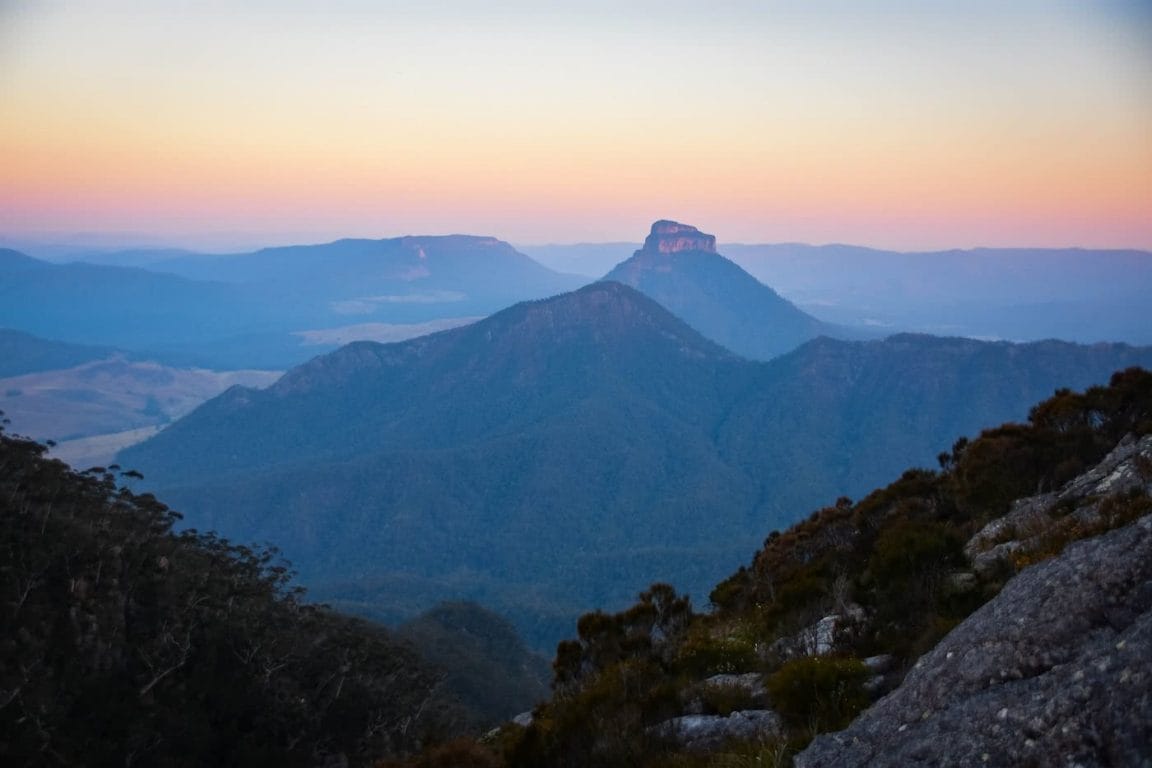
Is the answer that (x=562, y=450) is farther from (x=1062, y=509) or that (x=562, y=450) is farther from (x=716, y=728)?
(x=716, y=728)

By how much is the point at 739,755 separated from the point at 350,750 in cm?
2691

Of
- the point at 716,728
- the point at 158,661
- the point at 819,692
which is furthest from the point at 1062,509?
the point at 158,661

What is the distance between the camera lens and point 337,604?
85.5 m

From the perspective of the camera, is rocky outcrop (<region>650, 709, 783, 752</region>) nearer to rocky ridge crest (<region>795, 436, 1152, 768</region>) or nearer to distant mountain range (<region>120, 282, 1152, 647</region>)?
rocky ridge crest (<region>795, 436, 1152, 768</region>)

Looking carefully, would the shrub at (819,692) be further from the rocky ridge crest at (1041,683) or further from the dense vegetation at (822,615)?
the rocky ridge crest at (1041,683)

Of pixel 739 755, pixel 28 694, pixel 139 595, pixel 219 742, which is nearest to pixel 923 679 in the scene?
pixel 739 755

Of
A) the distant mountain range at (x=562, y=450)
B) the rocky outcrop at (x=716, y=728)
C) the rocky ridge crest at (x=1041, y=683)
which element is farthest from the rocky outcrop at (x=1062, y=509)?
the distant mountain range at (x=562, y=450)


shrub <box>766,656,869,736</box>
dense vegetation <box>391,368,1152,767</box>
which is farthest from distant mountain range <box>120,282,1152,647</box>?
shrub <box>766,656,869,736</box>

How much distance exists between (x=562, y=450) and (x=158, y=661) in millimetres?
126533

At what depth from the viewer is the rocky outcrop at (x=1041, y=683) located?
14.9ft

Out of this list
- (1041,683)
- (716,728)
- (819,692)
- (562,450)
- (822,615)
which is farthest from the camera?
(562,450)

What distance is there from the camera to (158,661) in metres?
27.0

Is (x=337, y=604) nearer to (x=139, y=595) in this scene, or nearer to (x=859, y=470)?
(x=139, y=595)

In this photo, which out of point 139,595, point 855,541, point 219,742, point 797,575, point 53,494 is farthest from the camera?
point 53,494
